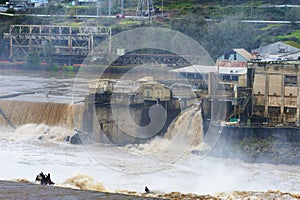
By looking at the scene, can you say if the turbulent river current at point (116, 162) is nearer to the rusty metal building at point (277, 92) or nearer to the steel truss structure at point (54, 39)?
the rusty metal building at point (277, 92)

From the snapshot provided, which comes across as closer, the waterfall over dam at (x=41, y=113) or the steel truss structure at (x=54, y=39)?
the waterfall over dam at (x=41, y=113)

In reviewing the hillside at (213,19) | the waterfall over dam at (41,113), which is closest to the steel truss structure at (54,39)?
the hillside at (213,19)

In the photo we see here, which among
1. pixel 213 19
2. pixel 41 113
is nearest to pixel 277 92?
pixel 41 113

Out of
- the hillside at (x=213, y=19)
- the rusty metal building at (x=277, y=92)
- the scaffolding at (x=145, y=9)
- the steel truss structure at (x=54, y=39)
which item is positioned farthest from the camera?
the scaffolding at (x=145, y=9)

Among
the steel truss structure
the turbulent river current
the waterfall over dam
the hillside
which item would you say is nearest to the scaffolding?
the hillside

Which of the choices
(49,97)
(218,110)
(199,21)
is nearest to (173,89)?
(218,110)

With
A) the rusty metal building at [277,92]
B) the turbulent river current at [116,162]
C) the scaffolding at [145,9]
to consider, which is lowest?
the turbulent river current at [116,162]

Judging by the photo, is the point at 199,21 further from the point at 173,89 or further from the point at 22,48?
the point at 173,89

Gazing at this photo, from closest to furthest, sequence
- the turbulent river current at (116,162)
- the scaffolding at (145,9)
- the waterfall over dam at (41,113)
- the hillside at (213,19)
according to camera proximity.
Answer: the turbulent river current at (116,162) → the waterfall over dam at (41,113) → the hillside at (213,19) → the scaffolding at (145,9)
